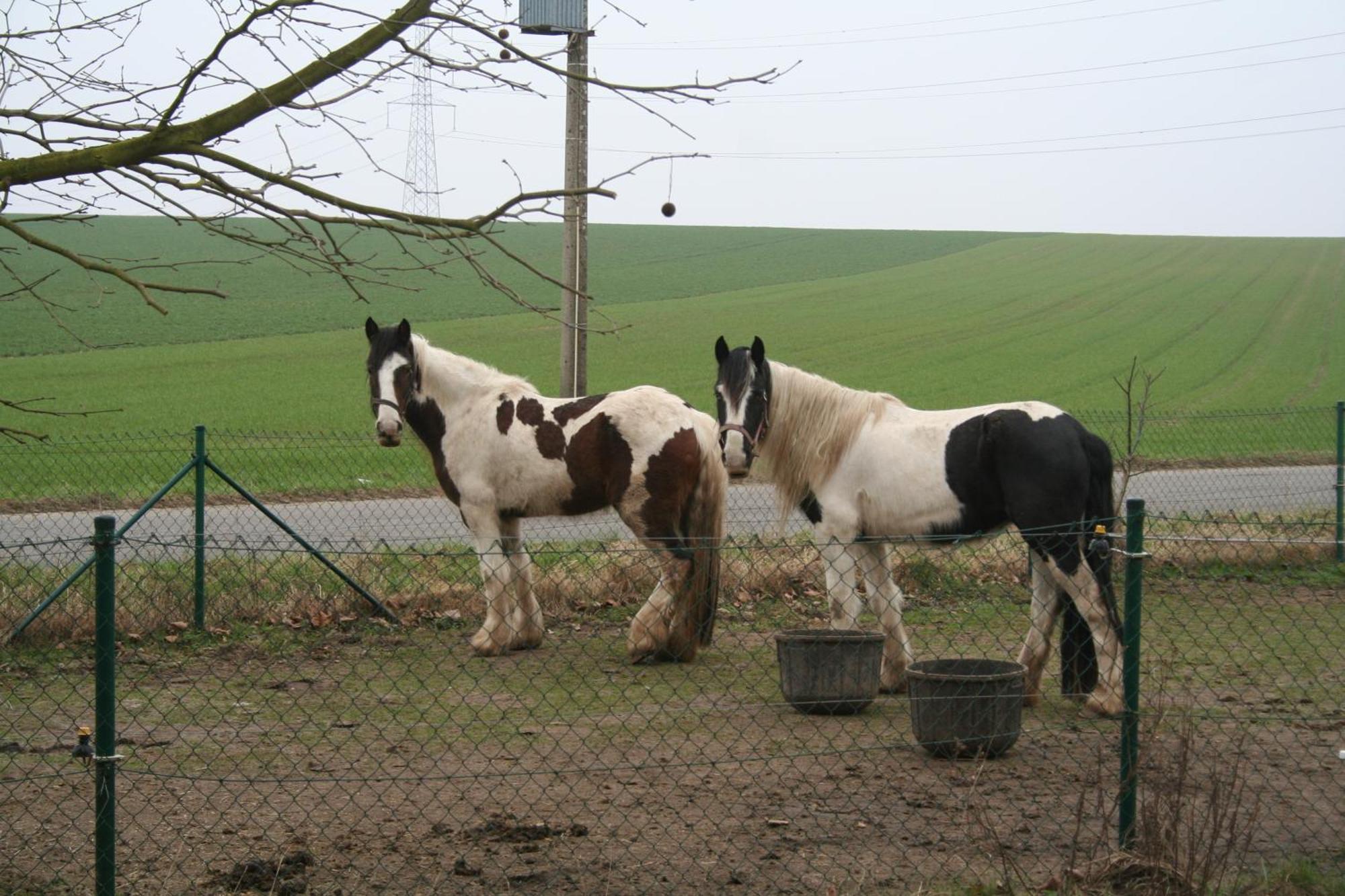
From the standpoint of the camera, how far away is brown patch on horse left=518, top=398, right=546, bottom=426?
891 centimetres

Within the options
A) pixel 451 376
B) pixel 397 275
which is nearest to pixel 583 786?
pixel 451 376

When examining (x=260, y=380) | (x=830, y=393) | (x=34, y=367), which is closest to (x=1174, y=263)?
(x=260, y=380)

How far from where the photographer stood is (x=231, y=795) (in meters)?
5.61

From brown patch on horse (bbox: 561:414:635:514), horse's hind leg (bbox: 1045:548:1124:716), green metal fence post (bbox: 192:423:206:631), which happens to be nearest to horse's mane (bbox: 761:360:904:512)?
brown patch on horse (bbox: 561:414:635:514)

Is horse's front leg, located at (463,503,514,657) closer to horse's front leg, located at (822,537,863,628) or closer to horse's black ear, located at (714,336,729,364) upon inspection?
horse's black ear, located at (714,336,729,364)

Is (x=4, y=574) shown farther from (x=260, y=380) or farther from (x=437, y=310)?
(x=437, y=310)

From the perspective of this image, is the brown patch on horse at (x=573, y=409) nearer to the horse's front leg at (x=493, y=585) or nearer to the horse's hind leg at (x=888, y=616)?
the horse's front leg at (x=493, y=585)

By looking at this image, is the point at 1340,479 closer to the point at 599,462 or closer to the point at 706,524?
the point at 706,524

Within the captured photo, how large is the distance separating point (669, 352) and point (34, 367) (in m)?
16.5

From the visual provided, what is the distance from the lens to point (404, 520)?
46.9 ft

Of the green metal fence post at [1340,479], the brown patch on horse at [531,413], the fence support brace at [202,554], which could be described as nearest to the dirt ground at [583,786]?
the fence support brace at [202,554]

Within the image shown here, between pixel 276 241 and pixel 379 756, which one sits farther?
pixel 379 756

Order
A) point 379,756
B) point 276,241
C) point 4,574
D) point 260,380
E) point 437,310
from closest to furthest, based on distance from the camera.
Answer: point 276,241 < point 379,756 < point 4,574 < point 260,380 < point 437,310

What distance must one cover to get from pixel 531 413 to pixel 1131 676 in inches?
207
